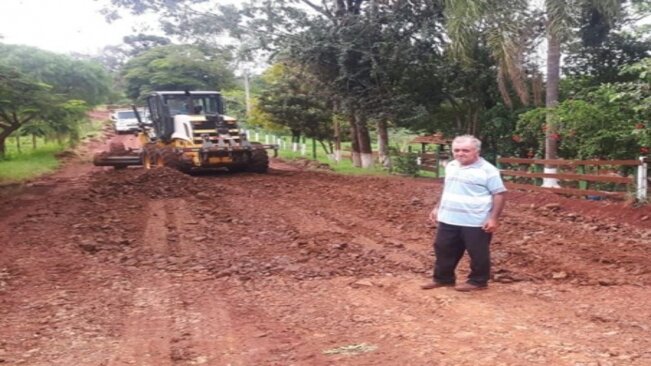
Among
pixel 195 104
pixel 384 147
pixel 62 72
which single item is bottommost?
pixel 384 147

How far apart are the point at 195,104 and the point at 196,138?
6.32 ft

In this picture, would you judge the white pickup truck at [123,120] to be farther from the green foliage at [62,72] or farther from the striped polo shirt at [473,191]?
the striped polo shirt at [473,191]

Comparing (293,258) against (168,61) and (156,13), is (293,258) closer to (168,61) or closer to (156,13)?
(156,13)

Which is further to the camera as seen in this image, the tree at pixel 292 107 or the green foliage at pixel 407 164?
the tree at pixel 292 107

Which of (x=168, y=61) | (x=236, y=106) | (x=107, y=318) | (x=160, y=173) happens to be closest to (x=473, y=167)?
(x=107, y=318)

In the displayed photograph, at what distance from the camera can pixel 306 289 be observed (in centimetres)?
600

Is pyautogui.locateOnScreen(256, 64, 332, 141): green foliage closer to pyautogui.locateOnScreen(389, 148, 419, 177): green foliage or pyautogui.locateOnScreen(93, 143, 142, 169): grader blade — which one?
pyautogui.locateOnScreen(389, 148, 419, 177): green foliage

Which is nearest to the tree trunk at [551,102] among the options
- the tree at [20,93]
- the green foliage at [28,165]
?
the tree at [20,93]

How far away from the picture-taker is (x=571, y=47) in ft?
53.5

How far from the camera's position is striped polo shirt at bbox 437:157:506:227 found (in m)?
5.54

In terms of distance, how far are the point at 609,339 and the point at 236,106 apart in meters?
38.6

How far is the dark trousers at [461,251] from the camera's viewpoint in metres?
5.61

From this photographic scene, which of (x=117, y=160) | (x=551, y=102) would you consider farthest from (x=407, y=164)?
(x=117, y=160)

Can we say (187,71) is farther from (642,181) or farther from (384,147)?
(642,181)
